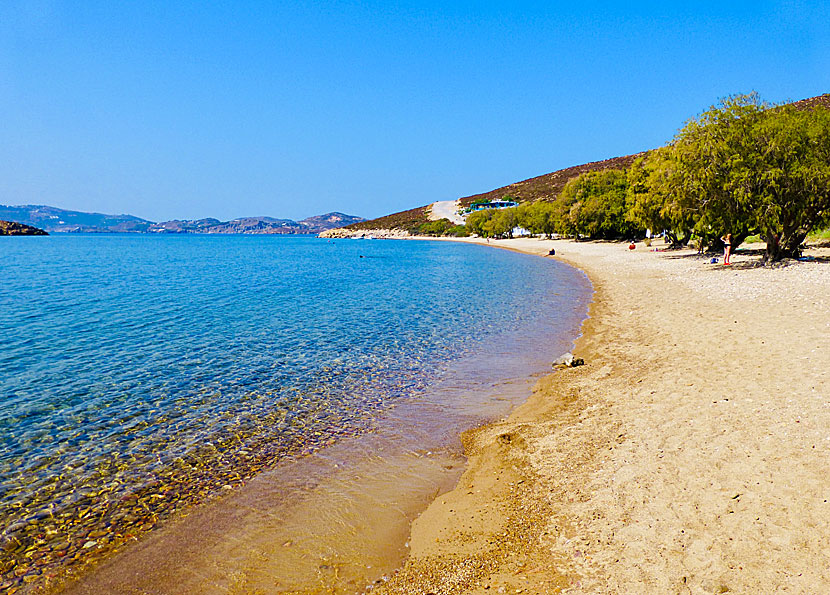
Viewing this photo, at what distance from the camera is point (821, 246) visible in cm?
4047

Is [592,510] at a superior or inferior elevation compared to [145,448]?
superior

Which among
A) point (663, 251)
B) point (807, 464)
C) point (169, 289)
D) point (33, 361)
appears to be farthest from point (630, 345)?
point (663, 251)

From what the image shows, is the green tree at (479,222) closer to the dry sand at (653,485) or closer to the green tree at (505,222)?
the green tree at (505,222)

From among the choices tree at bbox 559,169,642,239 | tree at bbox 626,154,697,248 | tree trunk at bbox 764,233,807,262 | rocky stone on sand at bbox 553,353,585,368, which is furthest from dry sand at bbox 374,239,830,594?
tree at bbox 559,169,642,239

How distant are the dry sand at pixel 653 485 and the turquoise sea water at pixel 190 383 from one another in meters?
3.36

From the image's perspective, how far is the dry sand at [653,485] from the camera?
4926 millimetres

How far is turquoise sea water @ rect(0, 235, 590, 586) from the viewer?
7.34 meters

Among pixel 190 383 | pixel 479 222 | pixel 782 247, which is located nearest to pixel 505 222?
pixel 479 222

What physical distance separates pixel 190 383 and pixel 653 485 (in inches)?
426

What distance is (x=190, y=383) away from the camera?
1270 centimetres

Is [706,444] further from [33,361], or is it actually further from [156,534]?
[33,361]

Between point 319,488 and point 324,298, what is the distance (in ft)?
77.2

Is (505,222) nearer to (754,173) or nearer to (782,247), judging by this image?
(782,247)

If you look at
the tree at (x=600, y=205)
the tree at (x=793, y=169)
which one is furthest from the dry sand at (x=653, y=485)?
the tree at (x=600, y=205)
